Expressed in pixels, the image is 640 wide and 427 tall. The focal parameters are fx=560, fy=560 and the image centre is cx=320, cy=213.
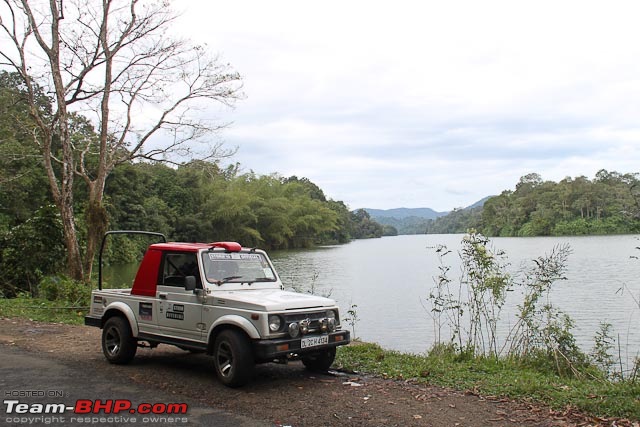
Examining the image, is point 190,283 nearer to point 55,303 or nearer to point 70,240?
point 55,303

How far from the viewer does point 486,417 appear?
5895 mm

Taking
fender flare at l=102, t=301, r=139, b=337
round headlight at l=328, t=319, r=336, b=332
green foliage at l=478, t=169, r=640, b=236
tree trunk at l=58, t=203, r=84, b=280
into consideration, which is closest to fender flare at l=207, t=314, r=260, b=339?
round headlight at l=328, t=319, r=336, b=332

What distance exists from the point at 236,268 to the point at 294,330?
161 centimetres

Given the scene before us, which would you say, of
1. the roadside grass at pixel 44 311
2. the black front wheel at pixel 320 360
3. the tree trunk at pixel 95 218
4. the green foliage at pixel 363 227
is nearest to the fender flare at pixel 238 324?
the black front wheel at pixel 320 360

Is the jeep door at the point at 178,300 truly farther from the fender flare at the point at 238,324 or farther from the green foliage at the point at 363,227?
the green foliage at the point at 363,227

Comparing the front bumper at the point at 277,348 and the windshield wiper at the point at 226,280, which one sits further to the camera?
the windshield wiper at the point at 226,280

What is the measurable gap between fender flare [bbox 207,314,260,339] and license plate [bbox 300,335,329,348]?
1.96ft

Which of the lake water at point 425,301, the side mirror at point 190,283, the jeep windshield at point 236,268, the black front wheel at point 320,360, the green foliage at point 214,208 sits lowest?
the lake water at point 425,301

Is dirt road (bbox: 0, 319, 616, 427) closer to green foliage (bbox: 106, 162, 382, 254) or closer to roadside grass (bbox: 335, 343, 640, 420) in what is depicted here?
roadside grass (bbox: 335, 343, 640, 420)

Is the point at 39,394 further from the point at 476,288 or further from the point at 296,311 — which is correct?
the point at 476,288

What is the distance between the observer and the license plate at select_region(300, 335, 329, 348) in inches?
271

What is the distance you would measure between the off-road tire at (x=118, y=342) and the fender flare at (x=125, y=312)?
11cm

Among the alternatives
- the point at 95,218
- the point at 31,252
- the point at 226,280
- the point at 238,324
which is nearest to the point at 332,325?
the point at 238,324

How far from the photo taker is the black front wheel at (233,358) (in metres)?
6.68
